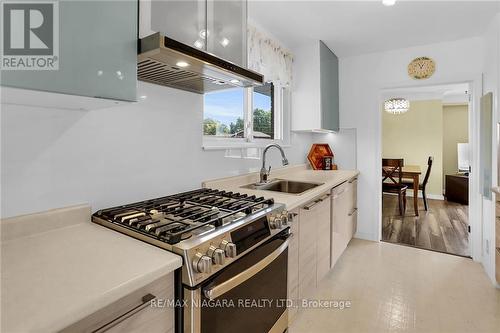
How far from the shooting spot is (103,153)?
129 centimetres

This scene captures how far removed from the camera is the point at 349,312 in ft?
6.26

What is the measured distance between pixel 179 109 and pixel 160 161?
1.18ft

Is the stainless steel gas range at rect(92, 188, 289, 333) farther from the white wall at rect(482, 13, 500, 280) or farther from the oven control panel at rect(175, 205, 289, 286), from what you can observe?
the white wall at rect(482, 13, 500, 280)

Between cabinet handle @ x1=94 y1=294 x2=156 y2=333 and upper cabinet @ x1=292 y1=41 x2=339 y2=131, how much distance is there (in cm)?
254

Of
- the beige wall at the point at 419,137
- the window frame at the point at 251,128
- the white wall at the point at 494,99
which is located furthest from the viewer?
the beige wall at the point at 419,137

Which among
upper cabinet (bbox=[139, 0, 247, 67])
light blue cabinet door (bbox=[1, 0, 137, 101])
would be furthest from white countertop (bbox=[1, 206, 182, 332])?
upper cabinet (bbox=[139, 0, 247, 67])

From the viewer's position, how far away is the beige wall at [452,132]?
6.39 m

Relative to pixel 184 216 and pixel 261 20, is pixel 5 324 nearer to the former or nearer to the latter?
pixel 184 216

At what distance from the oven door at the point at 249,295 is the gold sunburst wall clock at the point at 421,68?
2.71m

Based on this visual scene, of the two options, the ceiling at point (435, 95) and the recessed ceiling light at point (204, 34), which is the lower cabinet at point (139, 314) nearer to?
the recessed ceiling light at point (204, 34)

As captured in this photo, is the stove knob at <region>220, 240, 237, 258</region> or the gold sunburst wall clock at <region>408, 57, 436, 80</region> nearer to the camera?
the stove knob at <region>220, 240, 237, 258</region>

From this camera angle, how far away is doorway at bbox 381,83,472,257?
426cm

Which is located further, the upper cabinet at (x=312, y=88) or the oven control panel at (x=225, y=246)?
the upper cabinet at (x=312, y=88)

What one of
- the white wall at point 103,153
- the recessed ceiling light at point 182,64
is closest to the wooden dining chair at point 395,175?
the white wall at point 103,153
